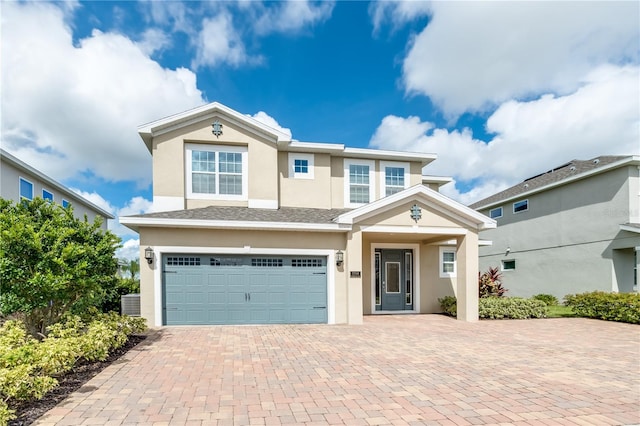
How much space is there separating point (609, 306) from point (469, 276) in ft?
18.9

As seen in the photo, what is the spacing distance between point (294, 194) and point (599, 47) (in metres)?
12.4

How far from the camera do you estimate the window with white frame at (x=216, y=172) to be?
12.6 metres

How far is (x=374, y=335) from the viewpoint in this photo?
364 inches

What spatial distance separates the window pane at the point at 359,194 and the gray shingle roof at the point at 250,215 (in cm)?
174

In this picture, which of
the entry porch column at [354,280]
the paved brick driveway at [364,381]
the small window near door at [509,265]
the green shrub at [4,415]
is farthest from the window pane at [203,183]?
the small window near door at [509,265]

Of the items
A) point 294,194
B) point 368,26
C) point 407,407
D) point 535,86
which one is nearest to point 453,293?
point 294,194

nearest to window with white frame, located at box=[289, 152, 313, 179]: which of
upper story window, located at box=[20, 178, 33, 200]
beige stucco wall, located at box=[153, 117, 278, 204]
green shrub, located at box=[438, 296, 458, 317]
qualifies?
beige stucco wall, located at box=[153, 117, 278, 204]

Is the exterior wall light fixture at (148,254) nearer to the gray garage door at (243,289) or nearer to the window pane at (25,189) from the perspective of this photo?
the gray garage door at (243,289)

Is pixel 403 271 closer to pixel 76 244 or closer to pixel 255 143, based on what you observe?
pixel 255 143

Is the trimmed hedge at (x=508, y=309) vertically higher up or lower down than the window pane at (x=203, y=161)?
lower down

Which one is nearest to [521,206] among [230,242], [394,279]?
[394,279]

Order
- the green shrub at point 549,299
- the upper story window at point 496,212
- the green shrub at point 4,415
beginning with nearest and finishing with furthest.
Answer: the green shrub at point 4,415, the green shrub at point 549,299, the upper story window at point 496,212

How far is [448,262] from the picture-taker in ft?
47.0

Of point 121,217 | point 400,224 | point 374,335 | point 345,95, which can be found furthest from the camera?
point 345,95
